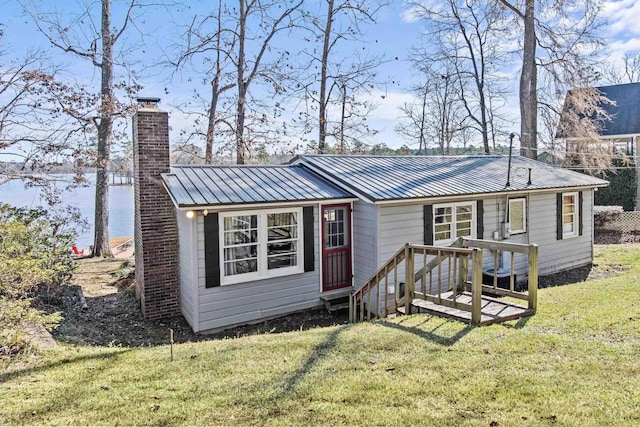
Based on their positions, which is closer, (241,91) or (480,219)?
(480,219)

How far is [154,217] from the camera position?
873cm

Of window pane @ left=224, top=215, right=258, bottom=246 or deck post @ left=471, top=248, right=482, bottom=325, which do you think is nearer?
deck post @ left=471, top=248, right=482, bottom=325

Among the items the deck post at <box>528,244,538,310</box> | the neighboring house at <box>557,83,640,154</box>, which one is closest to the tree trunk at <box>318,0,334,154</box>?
the neighboring house at <box>557,83,640,154</box>

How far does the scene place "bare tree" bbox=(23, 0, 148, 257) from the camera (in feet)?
48.6

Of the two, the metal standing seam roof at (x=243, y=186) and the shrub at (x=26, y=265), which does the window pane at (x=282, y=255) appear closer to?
the metal standing seam roof at (x=243, y=186)

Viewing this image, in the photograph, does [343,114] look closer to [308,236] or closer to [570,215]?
[570,215]

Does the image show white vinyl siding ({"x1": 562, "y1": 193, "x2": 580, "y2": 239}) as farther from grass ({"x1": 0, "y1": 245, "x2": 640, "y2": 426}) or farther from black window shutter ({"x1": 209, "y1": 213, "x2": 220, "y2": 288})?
black window shutter ({"x1": 209, "y1": 213, "x2": 220, "y2": 288})

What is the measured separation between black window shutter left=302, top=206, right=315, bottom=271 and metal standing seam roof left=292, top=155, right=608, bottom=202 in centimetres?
114

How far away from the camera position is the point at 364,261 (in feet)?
30.6

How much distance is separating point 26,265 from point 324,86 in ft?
57.8

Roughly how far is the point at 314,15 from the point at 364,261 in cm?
1591

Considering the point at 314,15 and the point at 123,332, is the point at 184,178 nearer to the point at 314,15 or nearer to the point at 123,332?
the point at 123,332

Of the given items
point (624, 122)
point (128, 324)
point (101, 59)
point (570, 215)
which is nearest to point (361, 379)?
point (128, 324)

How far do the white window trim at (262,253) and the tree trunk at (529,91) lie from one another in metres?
15.6
